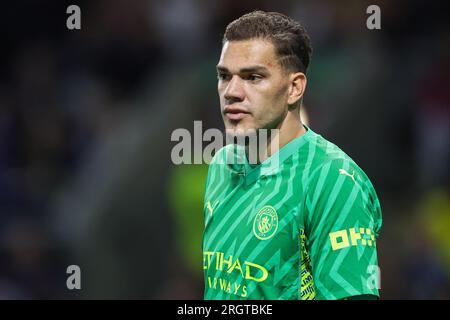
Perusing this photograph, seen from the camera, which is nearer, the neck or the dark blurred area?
the neck

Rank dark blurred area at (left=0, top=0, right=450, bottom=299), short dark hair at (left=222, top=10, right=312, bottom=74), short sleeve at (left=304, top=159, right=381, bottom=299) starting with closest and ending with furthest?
short sleeve at (left=304, top=159, right=381, bottom=299) → short dark hair at (left=222, top=10, right=312, bottom=74) → dark blurred area at (left=0, top=0, right=450, bottom=299)

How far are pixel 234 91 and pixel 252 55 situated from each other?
0.20 m

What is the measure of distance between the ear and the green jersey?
20 cm

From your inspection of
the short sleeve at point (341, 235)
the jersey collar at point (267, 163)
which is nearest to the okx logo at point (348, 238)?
the short sleeve at point (341, 235)

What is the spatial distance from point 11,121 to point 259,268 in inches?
288

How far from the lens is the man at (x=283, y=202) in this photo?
4.14 metres

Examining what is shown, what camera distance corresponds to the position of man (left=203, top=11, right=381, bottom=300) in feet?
13.6

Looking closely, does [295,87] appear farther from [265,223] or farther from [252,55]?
[265,223]

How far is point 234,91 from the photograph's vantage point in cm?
447

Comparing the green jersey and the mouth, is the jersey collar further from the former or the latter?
the mouth

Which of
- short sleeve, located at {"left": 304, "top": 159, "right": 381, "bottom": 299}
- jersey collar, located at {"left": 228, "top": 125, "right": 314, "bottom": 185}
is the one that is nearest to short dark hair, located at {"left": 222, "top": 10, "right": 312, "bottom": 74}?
jersey collar, located at {"left": 228, "top": 125, "right": 314, "bottom": 185}

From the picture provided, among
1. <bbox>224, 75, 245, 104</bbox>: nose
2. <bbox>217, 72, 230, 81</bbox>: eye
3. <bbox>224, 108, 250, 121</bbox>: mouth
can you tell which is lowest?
<bbox>224, 108, 250, 121</bbox>: mouth
